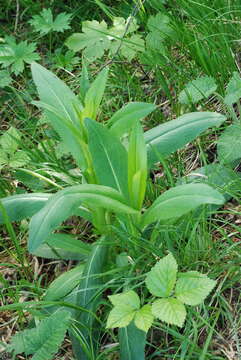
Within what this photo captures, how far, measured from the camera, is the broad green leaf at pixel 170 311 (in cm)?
167

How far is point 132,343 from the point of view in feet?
6.13

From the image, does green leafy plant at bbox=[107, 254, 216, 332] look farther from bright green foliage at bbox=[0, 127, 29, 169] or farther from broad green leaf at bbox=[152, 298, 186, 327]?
bright green foliage at bbox=[0, 127, 29, 169]

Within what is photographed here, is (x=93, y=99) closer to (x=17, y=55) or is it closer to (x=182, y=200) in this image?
(x=182, y=200)

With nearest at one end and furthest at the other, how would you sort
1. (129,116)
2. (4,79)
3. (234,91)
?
(129,116), (234,91), (4,79)

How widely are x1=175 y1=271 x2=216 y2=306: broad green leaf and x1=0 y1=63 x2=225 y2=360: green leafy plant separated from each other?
1cm

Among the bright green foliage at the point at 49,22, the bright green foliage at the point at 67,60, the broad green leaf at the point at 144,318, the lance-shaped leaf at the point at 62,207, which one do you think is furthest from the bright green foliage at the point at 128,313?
the bright green foliage at the point at 49,22

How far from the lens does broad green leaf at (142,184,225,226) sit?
1738mm

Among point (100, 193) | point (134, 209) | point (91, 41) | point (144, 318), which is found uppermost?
point (91, 41)

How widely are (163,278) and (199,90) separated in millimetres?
868

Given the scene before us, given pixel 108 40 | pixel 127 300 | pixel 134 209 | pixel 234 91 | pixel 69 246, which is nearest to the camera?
pixel 127 300

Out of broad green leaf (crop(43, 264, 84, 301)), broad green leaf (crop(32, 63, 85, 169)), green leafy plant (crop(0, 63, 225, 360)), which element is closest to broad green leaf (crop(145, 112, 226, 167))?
green leafy plant (crop(0, 63, 225, 360))

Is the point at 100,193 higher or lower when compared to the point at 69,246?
higher

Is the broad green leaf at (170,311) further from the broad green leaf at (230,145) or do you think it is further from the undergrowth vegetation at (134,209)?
the broad green leaf at (230,145)

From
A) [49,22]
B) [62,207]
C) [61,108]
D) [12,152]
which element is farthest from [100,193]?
[49,22]
